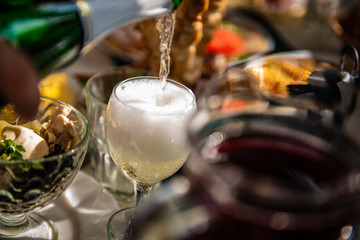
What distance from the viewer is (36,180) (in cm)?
43

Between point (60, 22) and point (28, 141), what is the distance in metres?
0.14

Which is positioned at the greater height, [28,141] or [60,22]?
[60,22]

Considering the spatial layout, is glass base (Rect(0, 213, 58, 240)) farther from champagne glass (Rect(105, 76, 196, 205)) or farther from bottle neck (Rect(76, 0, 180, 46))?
bottle neck (Rect(76, 0, 180, 46))

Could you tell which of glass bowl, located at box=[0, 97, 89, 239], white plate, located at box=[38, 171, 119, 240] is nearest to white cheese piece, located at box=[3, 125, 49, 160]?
glass bowl, located at box=[0, 97, 89, 239]

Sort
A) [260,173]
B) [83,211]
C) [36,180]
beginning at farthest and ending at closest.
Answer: [83,211]
[36,180]
[260,173]

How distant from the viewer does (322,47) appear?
111 centimetres

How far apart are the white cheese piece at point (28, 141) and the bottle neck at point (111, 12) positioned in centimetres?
12

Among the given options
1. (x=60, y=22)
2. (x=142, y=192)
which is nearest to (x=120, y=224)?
(x=142, y=192)

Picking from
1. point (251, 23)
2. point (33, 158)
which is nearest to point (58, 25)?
point (33, 158)

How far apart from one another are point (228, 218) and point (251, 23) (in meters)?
0.88

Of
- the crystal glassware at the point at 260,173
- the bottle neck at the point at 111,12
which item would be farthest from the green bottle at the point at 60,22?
the crystal glassware at the point at 260,173

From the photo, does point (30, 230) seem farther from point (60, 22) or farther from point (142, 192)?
point (60, 22)

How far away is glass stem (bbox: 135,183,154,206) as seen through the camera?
54 cm

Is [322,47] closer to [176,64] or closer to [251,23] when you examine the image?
[251,23]
